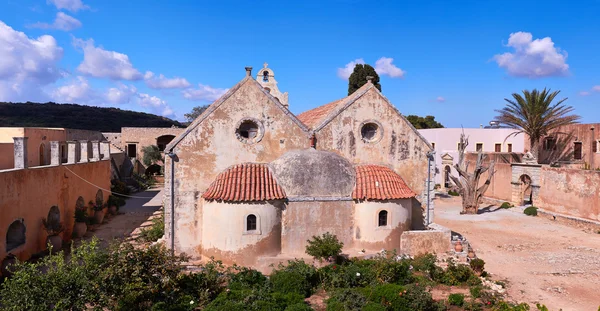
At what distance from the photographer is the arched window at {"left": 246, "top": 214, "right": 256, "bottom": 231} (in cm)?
1441

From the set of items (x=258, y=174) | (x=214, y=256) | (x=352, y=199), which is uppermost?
(x=258, y=174)

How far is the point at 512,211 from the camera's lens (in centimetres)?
2902

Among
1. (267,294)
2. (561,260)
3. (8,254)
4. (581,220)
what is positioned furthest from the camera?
(581,220)

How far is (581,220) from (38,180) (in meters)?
28.9

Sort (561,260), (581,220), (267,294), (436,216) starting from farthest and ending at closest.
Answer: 1. (436,216)
2. (581,220)
3. (561,260)
4. (267,294)

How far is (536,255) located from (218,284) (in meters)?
14.8

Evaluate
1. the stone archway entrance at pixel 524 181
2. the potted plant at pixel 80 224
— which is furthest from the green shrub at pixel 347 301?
the stone archway entrance at pixel 524 181

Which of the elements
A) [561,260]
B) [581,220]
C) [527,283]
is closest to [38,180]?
[527,283]

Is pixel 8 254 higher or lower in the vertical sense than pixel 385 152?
lower

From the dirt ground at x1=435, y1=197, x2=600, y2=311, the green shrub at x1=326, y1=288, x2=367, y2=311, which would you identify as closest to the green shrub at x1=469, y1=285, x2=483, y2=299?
the dirt ground at x1=435, y1=197, x2=600, y2=311

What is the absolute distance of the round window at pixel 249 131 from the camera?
1565 cm

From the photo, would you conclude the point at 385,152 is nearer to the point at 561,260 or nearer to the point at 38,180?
the point at 561,260

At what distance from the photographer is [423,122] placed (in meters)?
60.5

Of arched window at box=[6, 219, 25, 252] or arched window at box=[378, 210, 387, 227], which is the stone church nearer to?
arched window at box=[378, 210, 387, 227]
